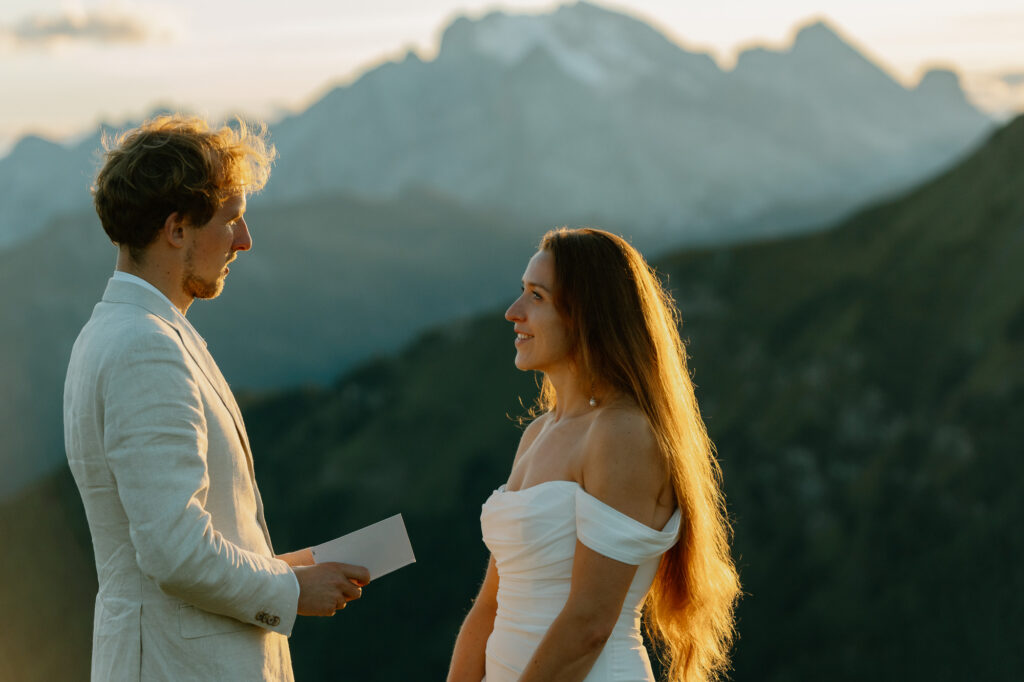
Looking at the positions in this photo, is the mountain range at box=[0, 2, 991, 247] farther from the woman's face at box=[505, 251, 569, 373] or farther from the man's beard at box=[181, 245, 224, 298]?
the man's beard at box=[181, 245, 224, 298]

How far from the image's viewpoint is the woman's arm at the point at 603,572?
110 inches

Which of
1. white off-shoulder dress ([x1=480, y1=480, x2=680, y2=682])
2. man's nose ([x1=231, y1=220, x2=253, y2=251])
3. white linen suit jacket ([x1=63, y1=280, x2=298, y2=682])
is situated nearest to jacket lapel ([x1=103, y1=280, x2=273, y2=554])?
white linen suit jacket ([x1=63, y1=280, x2=298, y2=682])

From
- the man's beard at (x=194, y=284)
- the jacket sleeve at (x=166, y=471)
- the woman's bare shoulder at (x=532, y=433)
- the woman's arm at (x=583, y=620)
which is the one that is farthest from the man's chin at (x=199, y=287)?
the woman's arm at (x=583, y=620)

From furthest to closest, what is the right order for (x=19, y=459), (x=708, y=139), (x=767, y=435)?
(x=708, y=139), (x=19, y=459), (x=767, y=435)

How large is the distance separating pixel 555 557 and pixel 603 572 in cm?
17

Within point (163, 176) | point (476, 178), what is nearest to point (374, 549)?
point (163, 176)

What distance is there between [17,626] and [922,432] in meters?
71.5

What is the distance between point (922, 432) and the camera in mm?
52875

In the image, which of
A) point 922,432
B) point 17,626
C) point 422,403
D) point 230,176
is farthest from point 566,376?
point 17,626

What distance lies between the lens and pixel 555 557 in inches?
114

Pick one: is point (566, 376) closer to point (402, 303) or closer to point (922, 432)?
point (922, 432)

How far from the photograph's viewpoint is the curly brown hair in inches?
101

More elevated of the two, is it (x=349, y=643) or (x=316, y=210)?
(x=316, y=210)

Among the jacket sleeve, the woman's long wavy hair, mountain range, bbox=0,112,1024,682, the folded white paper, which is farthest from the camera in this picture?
mountain range, bbox=0,112,1024,682
